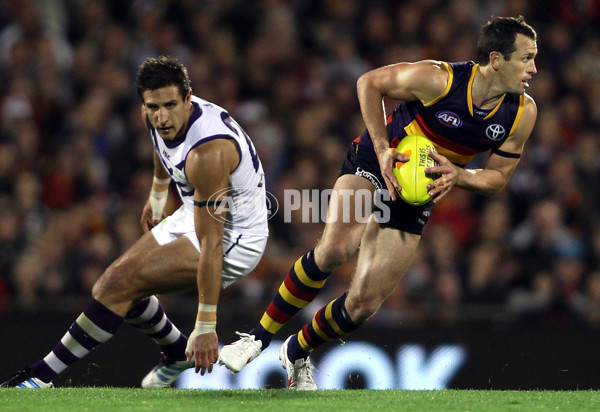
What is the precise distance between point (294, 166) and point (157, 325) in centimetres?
326

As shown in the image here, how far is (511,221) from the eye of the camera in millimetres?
8133

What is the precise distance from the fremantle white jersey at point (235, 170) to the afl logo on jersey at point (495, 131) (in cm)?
127

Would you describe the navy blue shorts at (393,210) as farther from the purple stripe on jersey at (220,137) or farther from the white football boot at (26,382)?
the white football boot at (26,382)

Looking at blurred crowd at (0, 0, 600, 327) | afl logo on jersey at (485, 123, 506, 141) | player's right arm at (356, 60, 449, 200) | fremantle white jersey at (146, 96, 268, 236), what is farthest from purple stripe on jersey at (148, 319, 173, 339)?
afl logo on jersey at (485, 123, 506, 141)

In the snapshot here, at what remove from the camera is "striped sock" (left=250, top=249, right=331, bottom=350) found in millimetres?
4965

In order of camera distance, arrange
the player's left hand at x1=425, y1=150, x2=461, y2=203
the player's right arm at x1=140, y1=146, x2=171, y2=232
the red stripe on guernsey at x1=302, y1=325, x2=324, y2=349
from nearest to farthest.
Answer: the player's left hand at x1=425, y1=150, x2=461, y2=203
the red stripe on guernsey at x1=302, y1=325, x2=324, y2=349
the player's right arm at x1=140, y1=146, x2=171, y2=232

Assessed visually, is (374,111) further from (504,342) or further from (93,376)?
(93,376)

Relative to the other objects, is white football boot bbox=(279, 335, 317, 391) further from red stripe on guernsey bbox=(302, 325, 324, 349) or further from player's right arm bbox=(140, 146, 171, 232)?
player's right arm bbox=(140, 146, 171, 232)

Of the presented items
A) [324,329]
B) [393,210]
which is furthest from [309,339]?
[393,210]

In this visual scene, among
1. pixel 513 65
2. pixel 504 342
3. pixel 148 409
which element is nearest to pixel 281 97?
pixel 504 342

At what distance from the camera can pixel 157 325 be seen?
526 cm

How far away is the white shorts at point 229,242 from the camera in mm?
5027

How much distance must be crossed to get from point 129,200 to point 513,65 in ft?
13.0

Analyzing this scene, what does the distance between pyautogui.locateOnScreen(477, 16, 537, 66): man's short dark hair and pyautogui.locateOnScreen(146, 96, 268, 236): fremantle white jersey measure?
1.37m
